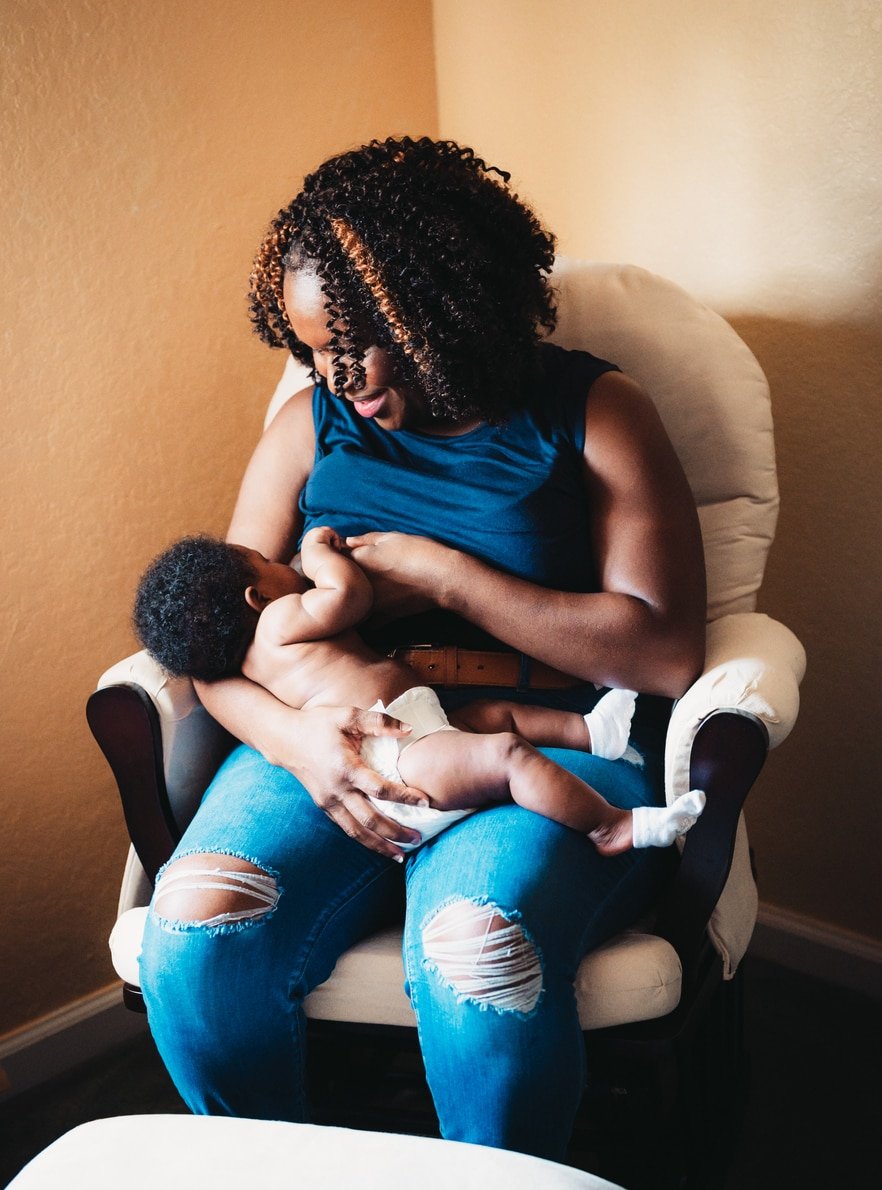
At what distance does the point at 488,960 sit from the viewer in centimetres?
104

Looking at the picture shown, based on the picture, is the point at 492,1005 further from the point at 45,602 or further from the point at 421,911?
the point at 45,602

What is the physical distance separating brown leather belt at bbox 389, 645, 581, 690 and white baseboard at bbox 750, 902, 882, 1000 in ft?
3.06

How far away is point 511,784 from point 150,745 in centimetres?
49

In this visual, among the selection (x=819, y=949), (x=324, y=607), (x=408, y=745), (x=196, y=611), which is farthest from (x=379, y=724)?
(x=819, y=949)

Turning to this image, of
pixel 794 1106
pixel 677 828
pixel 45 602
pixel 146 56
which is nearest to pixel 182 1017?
pixel 677 828

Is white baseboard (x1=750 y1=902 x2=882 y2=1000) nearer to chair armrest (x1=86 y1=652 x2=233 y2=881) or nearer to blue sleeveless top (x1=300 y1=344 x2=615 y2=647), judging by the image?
blue sleeveless top (x1=300 y1=344 x2=615 y2=647)

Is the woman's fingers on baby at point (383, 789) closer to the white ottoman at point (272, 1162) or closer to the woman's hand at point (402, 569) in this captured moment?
the woman's hand at point (402, 569)

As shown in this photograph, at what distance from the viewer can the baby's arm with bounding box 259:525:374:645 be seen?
4.30 ft

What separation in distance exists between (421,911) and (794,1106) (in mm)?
891

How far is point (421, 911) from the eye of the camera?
1125 mm

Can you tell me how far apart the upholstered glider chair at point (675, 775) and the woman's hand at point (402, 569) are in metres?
0.30

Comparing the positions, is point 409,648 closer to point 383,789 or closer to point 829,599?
point 383,789

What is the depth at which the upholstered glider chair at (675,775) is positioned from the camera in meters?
1.18

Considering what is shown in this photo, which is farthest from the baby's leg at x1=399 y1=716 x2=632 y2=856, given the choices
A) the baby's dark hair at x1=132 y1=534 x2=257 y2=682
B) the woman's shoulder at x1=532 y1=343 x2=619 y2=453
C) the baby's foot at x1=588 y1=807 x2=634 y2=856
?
the woman's shoulder at x1=532 y1=343 x2=619 y2=453
